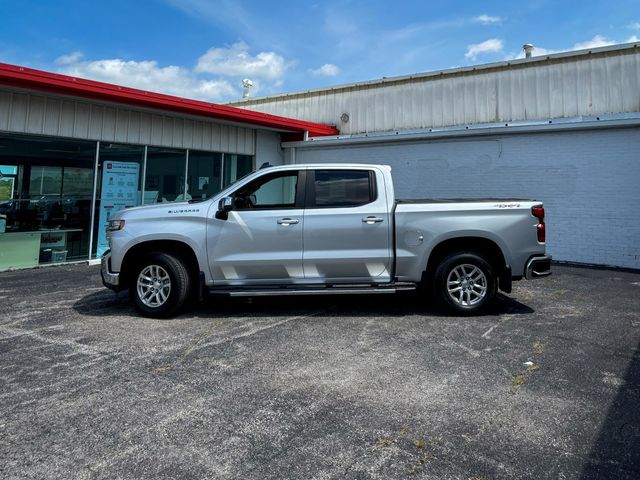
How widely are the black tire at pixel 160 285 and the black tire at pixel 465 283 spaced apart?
3.39 m

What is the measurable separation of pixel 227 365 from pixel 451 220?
3.44m

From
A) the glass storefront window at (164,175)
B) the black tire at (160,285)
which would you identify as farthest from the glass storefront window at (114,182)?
the black tire at (160,285)

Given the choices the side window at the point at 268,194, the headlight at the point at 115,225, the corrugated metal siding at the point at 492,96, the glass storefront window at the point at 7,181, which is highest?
the corrugated metal siding at the point at 492,96

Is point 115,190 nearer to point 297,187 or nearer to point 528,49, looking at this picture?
point 297,187

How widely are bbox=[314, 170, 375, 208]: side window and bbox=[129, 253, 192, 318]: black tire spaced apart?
2.05 m

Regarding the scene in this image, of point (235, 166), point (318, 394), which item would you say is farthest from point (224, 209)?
point (235, 166)

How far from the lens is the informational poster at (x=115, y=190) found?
10383 millimetres

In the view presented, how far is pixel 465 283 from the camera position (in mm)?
5836

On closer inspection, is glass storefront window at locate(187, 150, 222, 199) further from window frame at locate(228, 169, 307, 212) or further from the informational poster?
window frame at locate(228, 169, 307, 212)

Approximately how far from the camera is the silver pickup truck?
5664mm

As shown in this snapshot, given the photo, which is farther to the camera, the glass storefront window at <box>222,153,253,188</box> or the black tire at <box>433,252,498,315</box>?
the glass storefront window at <box>222,153,253,188</box>

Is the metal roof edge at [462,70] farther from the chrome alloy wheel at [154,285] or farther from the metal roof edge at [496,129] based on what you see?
the chrome alloy wheel at [154,285]

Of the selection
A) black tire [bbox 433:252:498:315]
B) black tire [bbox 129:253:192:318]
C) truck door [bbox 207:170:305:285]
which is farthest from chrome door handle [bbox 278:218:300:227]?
black tire [bbox 433:252:498:315]

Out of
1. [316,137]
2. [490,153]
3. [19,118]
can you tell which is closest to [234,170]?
[316,137]
